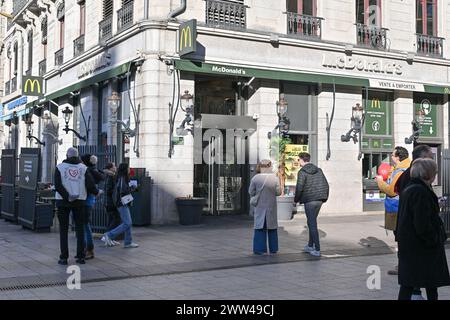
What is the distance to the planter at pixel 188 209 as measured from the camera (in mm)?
14531

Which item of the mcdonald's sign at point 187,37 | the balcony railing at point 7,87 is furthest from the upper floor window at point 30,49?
the mcdonald's sign at point 187,37

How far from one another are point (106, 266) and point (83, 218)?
0.97 metres

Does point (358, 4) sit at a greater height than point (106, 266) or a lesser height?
greater

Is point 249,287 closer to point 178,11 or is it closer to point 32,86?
point 178,11

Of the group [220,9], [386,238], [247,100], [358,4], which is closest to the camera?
[386,238]

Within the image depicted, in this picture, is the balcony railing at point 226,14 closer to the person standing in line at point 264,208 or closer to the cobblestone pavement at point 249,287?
the person standing in line at point 264,208

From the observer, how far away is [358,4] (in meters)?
18.4

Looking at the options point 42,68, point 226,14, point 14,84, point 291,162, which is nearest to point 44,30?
point 42,68

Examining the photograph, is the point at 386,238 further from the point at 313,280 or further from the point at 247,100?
the point at 247,100

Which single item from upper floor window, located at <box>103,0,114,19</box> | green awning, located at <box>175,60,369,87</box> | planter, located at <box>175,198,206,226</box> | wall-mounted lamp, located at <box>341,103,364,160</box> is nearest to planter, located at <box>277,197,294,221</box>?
planter, located at <box>175,198,206,226</box>

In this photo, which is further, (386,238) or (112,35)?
(112,35)

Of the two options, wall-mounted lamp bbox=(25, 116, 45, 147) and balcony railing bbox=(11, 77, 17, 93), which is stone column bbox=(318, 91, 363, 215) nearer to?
wall-mounted lamp bbox=(25, 116, 45, 147)

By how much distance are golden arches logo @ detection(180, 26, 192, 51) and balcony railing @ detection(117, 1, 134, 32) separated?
1.93m

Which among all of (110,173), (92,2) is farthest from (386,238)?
(92,2)
